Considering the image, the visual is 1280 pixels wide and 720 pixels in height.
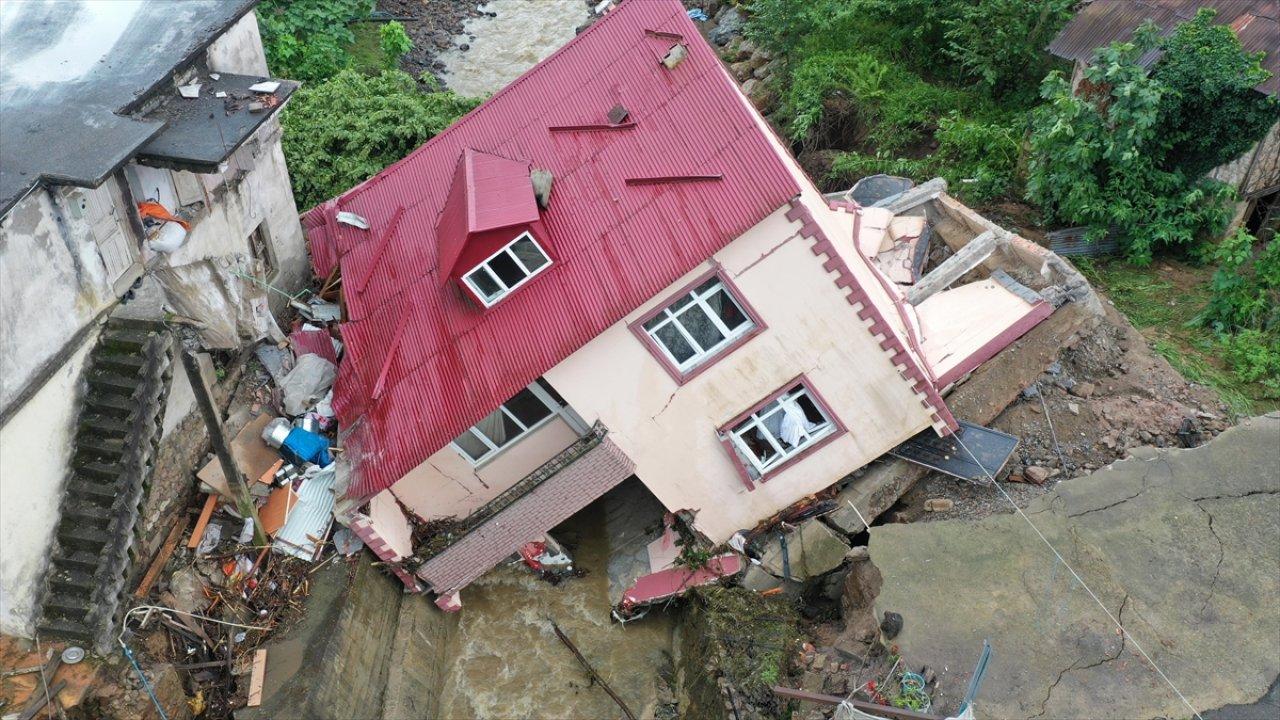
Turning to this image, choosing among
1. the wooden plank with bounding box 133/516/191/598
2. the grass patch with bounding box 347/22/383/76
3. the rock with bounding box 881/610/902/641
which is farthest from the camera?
the grass patch with bounding box 347/22/383/76

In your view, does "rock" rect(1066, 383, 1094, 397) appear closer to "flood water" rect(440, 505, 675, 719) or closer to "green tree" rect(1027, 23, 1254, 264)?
"green tree" rect(1027, 23, 1254, 264)

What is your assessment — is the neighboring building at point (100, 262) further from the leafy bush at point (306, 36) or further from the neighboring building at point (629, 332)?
the leafy bush at point (306, 36)

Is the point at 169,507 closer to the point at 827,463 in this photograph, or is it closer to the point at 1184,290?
the point at 827,463

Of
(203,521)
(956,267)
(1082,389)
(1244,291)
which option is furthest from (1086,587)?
(203,521)

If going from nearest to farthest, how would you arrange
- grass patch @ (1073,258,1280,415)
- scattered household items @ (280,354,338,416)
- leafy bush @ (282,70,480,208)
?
1. grass patch @ (1073,258,1280,415)
2. scattered household items @ (280,354,338,416)
3. leafy bush @ (282,70,480,208)

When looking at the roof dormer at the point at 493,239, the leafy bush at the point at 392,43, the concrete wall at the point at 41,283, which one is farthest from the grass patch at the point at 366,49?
the concrete wall at the point at 41,283

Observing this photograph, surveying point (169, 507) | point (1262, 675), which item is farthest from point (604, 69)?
point (1262, 675)

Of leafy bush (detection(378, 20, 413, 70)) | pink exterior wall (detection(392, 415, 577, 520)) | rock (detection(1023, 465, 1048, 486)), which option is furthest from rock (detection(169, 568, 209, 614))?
leafy bush (detection(378, 20, 413, 70))
